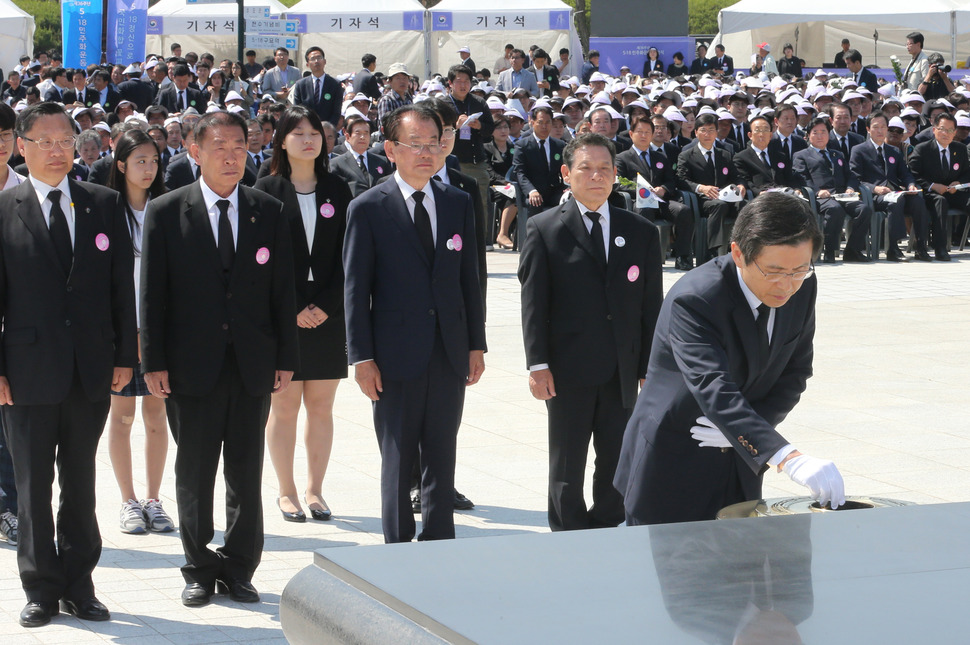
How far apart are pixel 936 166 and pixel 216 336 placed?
1375cm

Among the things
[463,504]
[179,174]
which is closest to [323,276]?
[463,504]

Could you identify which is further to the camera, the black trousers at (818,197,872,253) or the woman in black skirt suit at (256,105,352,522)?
the black trousers at (818,197,872,253)

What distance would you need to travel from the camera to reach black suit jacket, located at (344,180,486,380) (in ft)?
17.3

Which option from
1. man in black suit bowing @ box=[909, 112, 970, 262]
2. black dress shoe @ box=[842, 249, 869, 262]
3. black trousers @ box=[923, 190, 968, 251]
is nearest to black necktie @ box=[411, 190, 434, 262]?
black dress shoe @ box=[842, 249, 869, 262]

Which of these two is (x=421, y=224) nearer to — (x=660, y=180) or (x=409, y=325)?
(x=409, y=325)

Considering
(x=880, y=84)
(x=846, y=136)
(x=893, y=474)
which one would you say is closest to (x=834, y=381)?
(x=893, y=474)

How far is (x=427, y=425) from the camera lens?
532cm

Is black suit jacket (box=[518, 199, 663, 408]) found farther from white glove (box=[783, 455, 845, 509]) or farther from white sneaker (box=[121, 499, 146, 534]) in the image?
white glove (box=[783, 455, 845, 509])

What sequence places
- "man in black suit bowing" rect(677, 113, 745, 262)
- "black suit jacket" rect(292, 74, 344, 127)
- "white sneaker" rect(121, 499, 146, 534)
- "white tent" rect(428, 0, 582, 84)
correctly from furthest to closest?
"white tent" rect(428, 0, 582, 84) < "black suit jacket" rect(292, 74, 344, 127) < "man in black suit bowing" rect(677, 113, 745, 262) < "white sneaker" rect(121, 499, 146, 534)

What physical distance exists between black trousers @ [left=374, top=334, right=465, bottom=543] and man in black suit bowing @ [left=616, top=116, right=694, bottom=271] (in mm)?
10078

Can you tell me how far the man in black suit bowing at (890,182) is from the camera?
53.7 ft

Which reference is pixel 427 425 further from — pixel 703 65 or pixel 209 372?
pixel 703 65

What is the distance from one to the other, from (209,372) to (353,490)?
6.26ft

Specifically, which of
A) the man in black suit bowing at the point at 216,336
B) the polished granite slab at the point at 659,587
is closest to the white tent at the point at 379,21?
the man in black suit bowing at the point at 216,336
